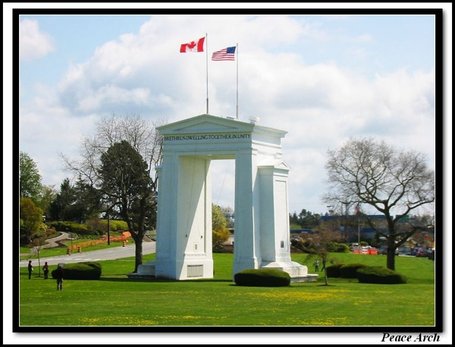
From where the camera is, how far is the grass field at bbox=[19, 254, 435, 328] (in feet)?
100

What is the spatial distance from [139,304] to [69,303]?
9.39 ft

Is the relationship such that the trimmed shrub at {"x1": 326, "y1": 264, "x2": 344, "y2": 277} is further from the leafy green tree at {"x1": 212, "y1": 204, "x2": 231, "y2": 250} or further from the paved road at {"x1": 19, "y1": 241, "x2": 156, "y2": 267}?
the leafy green tree at {"x1": 212, "y1": 204, "x2": 231, "y2": 250}

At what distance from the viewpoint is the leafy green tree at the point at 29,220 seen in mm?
79500

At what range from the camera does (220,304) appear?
36656 millimetres

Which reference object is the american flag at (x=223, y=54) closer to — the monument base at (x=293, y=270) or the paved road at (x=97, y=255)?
the monument base at (x=293, y=270)

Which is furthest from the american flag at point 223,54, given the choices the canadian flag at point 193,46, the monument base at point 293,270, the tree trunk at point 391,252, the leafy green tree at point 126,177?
the leafy green tree at point 126,177

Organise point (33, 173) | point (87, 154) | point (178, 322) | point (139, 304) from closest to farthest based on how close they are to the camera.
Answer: point (178, 322) < point (139, 304) < point (87, 154) < point (33, 173)

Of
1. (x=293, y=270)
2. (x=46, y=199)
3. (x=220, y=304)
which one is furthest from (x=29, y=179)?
(x=220, y=304)

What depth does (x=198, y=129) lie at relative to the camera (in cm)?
5362

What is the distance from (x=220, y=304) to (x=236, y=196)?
56.5 ft

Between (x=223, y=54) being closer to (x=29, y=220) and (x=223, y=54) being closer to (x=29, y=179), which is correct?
(x=29, y=220)

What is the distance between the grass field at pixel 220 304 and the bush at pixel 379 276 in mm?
756
